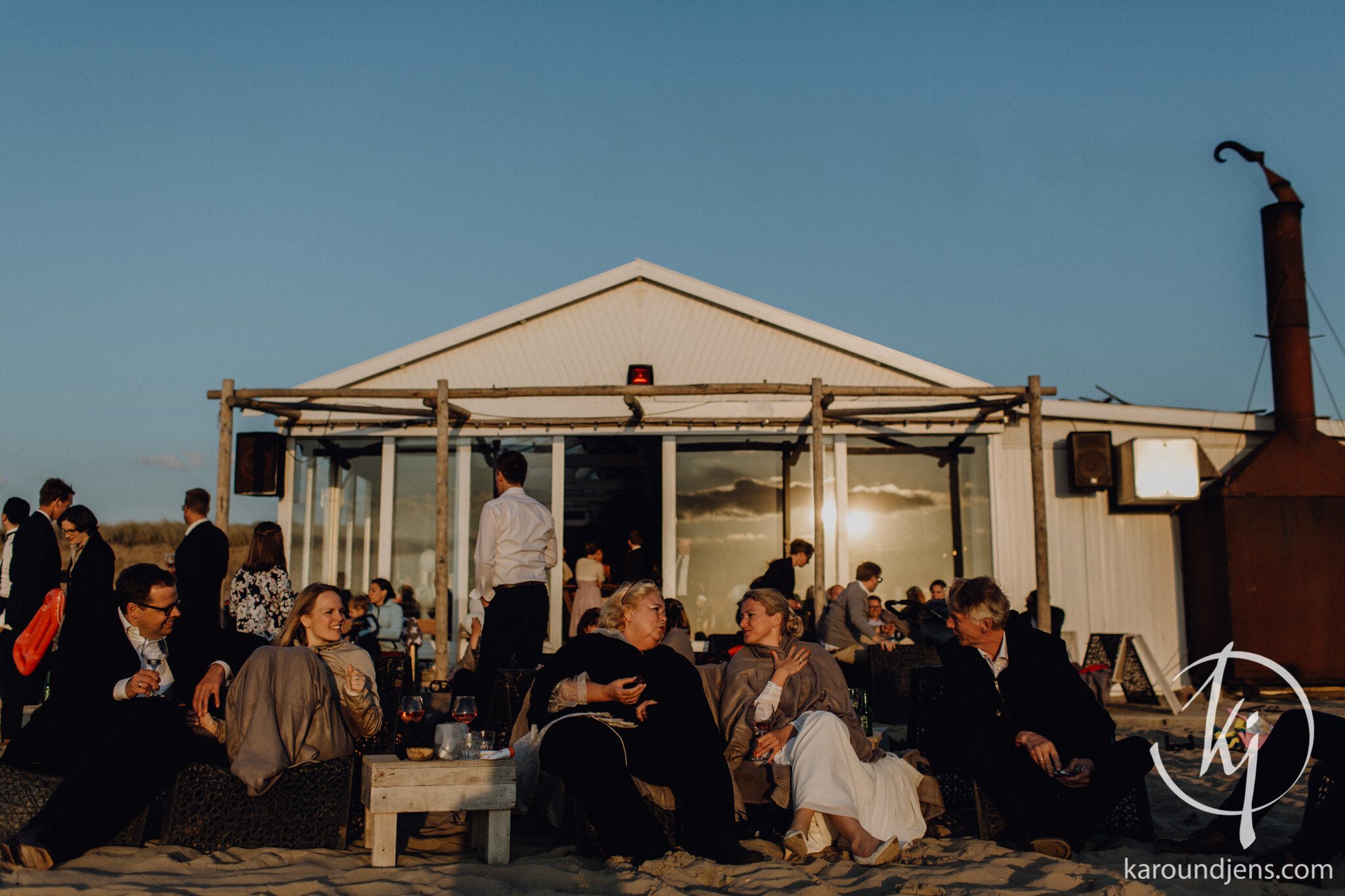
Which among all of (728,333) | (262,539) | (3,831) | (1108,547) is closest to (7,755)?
(3,831)

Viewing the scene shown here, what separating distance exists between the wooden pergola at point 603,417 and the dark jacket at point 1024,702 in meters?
4.45

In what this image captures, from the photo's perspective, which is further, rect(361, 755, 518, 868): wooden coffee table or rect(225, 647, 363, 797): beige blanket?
rect(225, 647, 363, 797): beige blanket

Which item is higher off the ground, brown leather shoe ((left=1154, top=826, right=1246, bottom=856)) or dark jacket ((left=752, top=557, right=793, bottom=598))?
dark jacket ((left=752, top=557, right=793, bottom=598))

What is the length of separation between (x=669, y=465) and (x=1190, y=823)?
22.3ft

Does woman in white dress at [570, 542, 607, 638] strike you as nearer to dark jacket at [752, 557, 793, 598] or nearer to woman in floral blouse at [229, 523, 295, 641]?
dark jacket at [752, 557, 793, 598]

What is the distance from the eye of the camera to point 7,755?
388 cm

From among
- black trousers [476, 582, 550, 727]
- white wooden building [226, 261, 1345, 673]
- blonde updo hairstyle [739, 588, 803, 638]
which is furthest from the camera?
white wooden building [226, 261, 1345, 673]

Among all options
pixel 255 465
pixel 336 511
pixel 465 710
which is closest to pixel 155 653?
pixel 465 710

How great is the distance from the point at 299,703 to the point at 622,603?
1375mm

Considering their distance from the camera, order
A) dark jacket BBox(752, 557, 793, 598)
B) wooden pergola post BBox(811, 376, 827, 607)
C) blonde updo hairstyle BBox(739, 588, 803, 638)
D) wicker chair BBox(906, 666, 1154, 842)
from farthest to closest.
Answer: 1. wooden pergola post BBox(811, 376, 827, 607)
2. dark jacket BBox(752, 557, 793, 598)
3. blonde updo hairstyle BBox(739, 588, 803, 638)
4. wicker chair BBox(906, 666, 1154, 842)

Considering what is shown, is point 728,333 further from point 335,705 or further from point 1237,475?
point 335,705

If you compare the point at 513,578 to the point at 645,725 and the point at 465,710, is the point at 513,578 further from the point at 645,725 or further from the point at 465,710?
the point at 645,725

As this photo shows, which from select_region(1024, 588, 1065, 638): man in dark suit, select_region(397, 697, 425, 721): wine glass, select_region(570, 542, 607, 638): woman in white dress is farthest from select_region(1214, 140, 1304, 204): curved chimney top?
select_region(397, 697, 425, 721): wine glass

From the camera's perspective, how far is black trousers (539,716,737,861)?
3820mm
